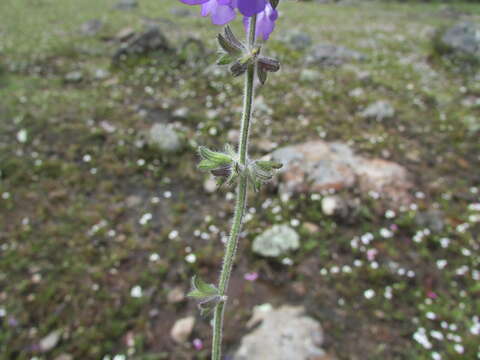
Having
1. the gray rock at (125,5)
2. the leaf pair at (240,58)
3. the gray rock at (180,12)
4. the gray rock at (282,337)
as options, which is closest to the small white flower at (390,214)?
the gray rock at (282,337)

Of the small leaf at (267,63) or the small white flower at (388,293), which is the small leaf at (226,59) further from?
the small white flower at (388,293)

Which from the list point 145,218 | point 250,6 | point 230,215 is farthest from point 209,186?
point 250,6

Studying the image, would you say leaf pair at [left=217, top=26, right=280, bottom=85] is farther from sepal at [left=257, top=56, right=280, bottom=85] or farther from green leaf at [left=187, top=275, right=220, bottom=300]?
green leaf at [left=187, top=275, right=220, bottom=300]

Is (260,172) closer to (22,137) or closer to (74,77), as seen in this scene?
(22,137)

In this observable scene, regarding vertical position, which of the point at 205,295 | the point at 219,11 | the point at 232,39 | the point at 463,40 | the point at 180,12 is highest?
the point at 219,11

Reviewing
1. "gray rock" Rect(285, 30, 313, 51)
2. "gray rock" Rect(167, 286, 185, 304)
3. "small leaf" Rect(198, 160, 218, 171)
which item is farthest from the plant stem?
"gray rock" Rect(285, 30, 313, 51)

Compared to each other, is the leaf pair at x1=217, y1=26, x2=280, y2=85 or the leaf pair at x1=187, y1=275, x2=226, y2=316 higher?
the leaf pair at x1=217, y1=26, x2=280, y2=85
